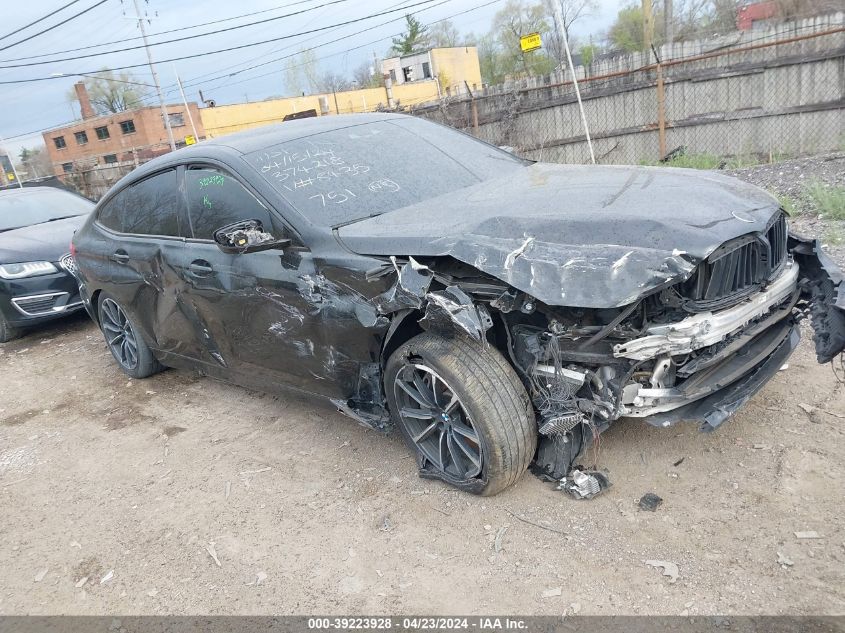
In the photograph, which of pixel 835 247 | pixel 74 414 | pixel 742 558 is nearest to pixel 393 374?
pixel 742 558

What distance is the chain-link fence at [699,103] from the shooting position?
394 inches

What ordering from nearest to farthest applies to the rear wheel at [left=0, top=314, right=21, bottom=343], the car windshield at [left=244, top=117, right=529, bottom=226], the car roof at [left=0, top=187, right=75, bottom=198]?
1. the car windshield at [left=244, top=117, right=529, bottom=226]
2. the rear wheel at [left=0, top=314, right=21, bottom=343]
3. the car roof at [left=0, top=187, right=75, bottom=198]

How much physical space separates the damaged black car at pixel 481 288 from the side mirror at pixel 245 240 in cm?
1

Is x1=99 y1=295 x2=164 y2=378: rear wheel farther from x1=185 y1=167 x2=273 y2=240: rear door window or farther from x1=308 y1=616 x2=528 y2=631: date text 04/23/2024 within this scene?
x1=308 y1=616 x2=528 y2=631: date text 04/23/2024

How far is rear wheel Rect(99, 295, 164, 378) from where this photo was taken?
16.9 ft

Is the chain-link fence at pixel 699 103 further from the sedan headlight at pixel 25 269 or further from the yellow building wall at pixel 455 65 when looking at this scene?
the yellow building wall at pixel 455 65

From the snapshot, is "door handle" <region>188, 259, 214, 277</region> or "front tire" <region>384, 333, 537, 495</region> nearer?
"front tire" <region>384, 333, 537, 495</region>

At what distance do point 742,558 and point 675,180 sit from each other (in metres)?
1.75

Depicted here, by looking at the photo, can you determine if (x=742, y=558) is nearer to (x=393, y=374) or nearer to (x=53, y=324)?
(x=393, y=374)

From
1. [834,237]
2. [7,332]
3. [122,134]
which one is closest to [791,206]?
[834,237]

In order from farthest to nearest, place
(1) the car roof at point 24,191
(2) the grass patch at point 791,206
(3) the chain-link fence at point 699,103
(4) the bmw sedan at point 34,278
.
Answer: (3) the chain-link fence at point 699,103 → (1) the car roof at point 24,191 → (4) the bmw sedan at point 34,278 → (2) the grass patch at point 791,206

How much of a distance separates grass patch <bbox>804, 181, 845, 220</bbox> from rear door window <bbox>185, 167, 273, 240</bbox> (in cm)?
543

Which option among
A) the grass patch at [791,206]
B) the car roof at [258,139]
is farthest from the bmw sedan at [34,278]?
the grass patch at [791,206]

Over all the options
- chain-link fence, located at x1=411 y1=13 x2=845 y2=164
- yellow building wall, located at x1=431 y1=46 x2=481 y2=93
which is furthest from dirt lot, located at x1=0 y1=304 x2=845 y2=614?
yellow building wall, located at x1=431 y1=46 x2=481 y2=93
